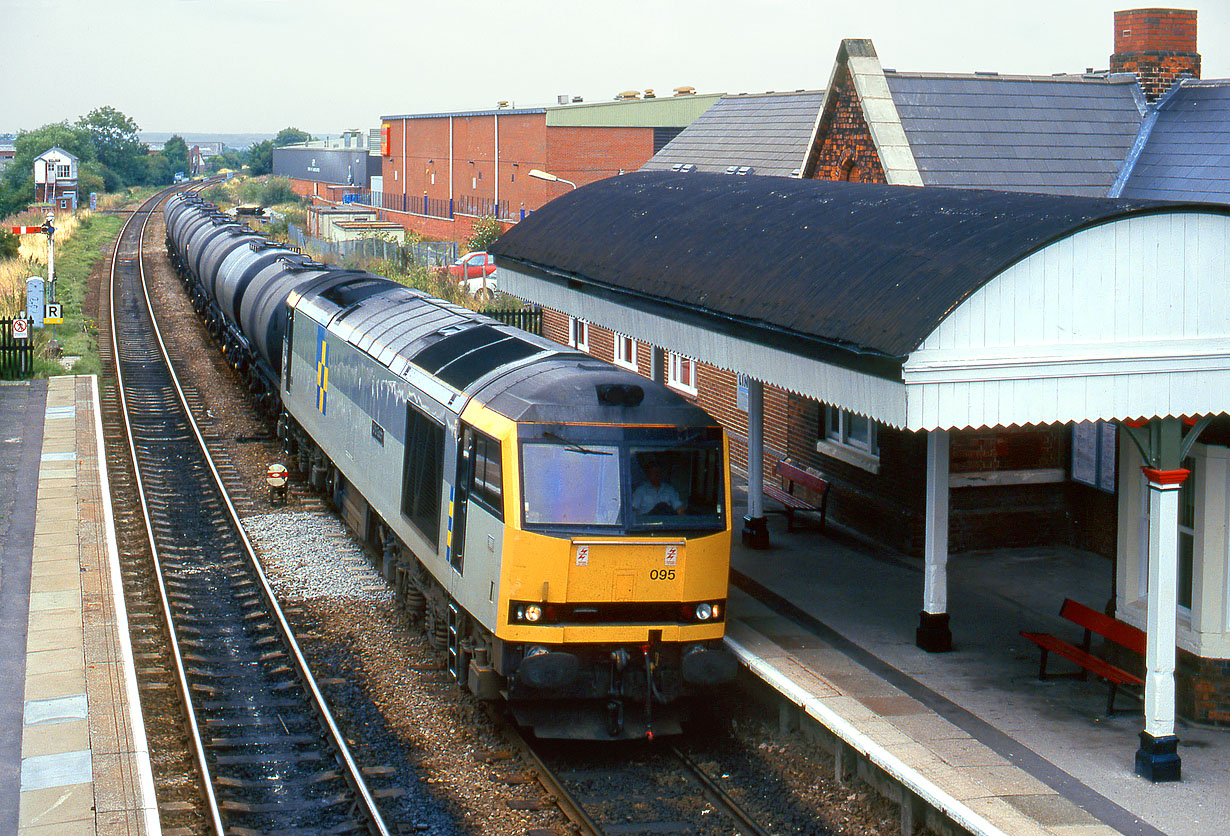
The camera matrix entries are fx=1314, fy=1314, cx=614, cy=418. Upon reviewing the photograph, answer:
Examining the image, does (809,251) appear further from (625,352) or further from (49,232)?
(49,232)

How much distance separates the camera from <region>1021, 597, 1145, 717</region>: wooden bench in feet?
32.9

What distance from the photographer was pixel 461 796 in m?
9.78

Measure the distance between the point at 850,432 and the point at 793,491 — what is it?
1.41 meters

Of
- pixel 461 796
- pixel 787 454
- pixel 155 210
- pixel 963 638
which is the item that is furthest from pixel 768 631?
pixel 155 210

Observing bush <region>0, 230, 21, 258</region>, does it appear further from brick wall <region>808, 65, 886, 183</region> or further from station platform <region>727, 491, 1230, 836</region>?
station platform <region>727, 491, 1230, 836</region>

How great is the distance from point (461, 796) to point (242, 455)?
43.9 ft

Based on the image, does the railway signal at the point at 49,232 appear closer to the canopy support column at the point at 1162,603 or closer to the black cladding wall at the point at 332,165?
the canopy support column at the point at 1162,603

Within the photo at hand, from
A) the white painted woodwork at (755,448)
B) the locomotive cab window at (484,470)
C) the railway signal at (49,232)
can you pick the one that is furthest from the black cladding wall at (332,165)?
the locomotive cab window at (484,470)

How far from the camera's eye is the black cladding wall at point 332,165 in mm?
90406

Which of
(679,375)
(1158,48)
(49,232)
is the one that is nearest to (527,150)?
(49,232)

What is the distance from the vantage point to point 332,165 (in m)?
97.0

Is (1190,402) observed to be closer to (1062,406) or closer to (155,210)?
(1062,406)

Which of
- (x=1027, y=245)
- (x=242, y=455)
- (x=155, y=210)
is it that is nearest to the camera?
(x=1027, y=245)

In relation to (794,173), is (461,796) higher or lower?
lower
